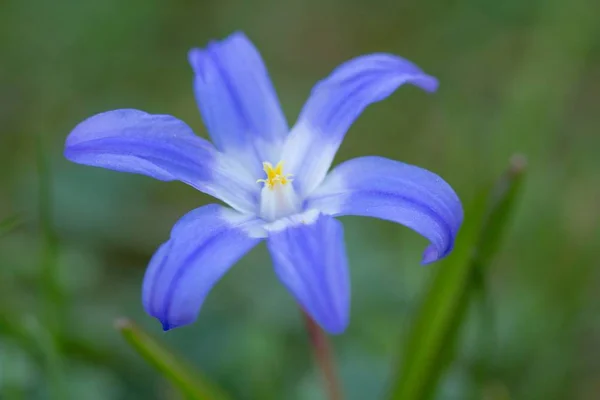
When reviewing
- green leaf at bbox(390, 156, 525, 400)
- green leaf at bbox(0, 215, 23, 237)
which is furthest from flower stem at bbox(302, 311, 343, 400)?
green leaf at bbox(0, 215, 23, 237)

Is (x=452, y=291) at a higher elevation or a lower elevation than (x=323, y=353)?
higher

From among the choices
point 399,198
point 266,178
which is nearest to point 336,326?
point 399,198

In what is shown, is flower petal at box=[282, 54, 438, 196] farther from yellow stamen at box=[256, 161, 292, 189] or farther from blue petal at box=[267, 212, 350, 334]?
blue petal at box=[267, 212, 350, 334]

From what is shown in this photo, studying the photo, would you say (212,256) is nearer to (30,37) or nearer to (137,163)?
(137,163)

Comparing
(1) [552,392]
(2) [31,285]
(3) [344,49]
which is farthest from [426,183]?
(3) [344,49]

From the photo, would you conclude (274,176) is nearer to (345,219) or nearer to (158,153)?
(158,153)
